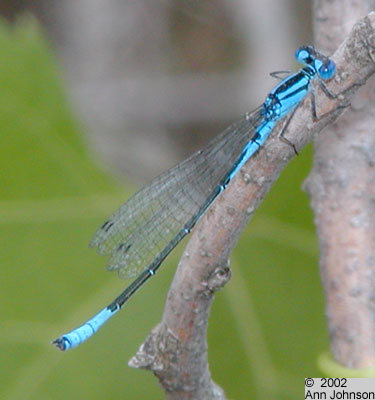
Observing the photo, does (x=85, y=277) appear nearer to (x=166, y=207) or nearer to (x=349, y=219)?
(x=166, y=207)

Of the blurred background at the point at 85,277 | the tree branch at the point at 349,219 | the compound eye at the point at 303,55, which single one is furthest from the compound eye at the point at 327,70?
the blurred background at the point at 85,277

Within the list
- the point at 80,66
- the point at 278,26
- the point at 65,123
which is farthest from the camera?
the point at 80,66

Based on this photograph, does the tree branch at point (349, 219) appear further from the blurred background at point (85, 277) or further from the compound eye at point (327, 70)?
the blurred background at point (85, 277)

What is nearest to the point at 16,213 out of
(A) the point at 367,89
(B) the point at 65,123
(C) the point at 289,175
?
(B) the point at 65,123

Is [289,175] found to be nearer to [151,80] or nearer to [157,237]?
[157,237]

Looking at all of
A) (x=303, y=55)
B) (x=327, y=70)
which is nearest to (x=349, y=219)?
(x=327, y=70)

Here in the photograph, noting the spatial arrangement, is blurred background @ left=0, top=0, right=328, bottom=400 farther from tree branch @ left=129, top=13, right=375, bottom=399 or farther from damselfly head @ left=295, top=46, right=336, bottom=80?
tree branch @ left=129, top=13, right=375, bottom=399

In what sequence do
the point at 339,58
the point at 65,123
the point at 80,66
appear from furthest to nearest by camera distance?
the point at 80,66 < the point at 65,123 < the point at 339,58
